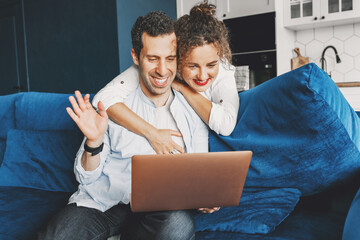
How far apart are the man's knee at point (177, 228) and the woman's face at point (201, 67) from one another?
1.81ft

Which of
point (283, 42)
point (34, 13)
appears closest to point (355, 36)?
point (283, 42)

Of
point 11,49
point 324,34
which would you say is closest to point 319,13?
point 324,34

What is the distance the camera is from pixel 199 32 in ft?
4.38

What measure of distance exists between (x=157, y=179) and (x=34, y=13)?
167 inches

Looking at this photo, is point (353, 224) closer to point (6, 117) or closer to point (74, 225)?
point (74, 225)

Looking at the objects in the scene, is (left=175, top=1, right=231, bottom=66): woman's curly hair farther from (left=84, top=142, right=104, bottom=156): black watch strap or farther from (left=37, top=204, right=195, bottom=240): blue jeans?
(left=37, top=204, right=195, bottom=240): blue jeans

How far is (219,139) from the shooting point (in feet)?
4.42

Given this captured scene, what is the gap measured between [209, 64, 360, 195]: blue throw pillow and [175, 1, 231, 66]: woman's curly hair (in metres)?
0.29

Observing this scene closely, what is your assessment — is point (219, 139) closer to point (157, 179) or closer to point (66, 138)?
point (157, 179)

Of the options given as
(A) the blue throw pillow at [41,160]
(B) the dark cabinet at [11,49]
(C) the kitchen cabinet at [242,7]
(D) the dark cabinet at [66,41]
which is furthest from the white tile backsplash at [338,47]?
(B) the dark cabinet at [11,49]

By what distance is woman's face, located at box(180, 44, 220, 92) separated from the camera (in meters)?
1.33

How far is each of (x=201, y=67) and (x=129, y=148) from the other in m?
0.45

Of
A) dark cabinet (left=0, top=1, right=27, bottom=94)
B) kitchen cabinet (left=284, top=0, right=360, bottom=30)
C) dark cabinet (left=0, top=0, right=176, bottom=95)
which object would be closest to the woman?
dark cabinet (left=0, top=0, right=176, bottom=95)

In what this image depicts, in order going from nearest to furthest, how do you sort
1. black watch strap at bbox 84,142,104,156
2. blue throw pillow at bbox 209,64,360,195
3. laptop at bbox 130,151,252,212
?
laptop at bbox 130,151,252,212
blue throw pillow at bbox 209,64,360,195
black watch strap at bbox 84,142,104,156
